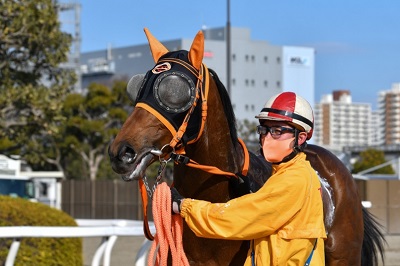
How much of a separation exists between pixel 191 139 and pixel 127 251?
10274 millimetres

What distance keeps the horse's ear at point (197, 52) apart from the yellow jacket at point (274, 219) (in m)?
0.86

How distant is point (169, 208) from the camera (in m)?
4.09

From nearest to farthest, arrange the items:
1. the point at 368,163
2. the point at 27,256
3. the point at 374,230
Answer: the point at 374,230, the point at 27,256, the point at 368,163

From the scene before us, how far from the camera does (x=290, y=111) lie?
404 cm

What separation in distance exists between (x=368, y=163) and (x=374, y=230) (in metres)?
63.3

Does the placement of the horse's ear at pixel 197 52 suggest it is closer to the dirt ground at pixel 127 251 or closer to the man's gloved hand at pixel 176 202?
the man's gloved hand at pixel 176 202

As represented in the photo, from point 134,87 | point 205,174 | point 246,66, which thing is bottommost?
point 205,174

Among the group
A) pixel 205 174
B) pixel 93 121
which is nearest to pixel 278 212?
pixel 205 174

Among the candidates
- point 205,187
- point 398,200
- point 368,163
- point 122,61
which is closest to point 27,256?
point 205,187

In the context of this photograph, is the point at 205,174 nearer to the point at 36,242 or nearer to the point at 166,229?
the point at 166,229

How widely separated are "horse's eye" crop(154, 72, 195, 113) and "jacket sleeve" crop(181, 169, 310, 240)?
684 mm

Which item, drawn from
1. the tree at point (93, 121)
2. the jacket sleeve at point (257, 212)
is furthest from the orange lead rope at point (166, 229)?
the tree at point (93, 121)

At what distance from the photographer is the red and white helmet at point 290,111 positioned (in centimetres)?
402

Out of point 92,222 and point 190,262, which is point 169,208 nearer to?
point 190,262
